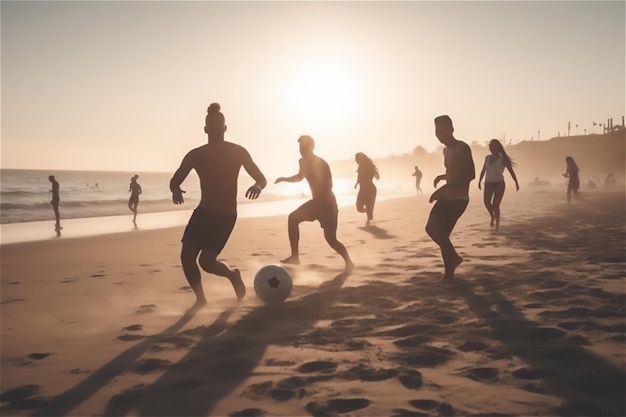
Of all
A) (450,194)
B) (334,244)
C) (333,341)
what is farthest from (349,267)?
(333,341)

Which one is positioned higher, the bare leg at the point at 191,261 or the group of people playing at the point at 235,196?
the group of people playing at the point at 235,196

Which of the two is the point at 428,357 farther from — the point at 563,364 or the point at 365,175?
the point at 365,175

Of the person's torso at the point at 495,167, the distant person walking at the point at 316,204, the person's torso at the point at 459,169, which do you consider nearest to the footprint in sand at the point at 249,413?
the person's torso at the point at 459,169

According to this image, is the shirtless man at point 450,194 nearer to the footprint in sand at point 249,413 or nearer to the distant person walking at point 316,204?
the distant person walking at point 316,204

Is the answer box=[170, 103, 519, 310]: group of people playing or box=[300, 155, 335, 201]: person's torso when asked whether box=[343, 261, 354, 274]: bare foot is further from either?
box=[300, 155, 335, 201]: person's torso

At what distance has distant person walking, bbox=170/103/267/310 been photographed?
17.3 feet

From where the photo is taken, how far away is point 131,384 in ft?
10.6

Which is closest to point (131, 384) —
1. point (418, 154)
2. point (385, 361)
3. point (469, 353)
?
point (385, 361)

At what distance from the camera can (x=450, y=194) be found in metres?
6.23

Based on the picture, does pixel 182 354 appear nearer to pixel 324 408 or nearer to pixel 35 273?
pixel 324 408

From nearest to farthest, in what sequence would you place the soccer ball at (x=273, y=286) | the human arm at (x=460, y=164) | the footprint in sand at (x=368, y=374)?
the footprint in sand at (x=368, y=374) < the soccer ball at (x=273, y=286) < the human arm at (x=460, y=164)

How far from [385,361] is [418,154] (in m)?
197

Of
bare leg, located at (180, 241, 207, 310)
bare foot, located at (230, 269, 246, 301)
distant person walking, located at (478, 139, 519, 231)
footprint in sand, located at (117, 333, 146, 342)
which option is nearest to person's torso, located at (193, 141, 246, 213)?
bare leg, located at (180, 241, 207, 310)

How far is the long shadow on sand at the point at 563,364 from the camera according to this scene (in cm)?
279
